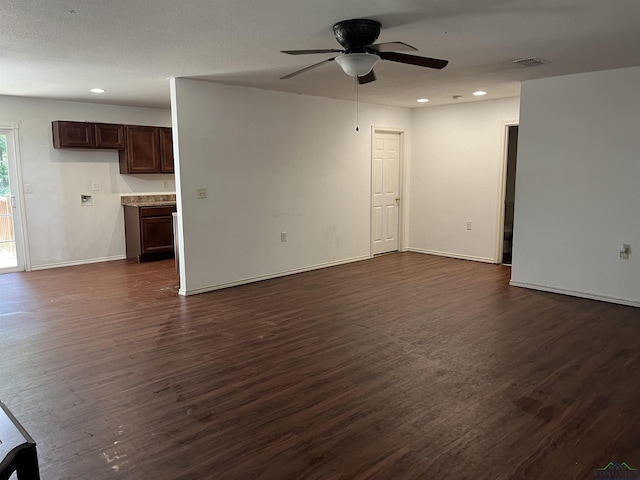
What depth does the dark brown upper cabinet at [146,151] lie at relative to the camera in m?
7.18

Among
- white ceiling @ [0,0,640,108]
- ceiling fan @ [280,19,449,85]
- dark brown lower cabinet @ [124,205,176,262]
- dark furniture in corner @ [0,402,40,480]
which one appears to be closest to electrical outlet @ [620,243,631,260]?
white ceiling @ [0,0,640,108]

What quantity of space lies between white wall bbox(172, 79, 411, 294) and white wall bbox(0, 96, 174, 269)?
2686 mm

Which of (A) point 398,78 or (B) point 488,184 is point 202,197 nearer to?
(A) point 398,78

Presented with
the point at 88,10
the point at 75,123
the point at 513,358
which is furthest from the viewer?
the point at 75,123

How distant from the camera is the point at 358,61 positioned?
3.15m

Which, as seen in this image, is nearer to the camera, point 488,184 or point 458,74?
point 458,74

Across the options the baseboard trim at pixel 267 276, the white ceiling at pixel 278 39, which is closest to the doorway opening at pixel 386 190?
the baseboard trim at pixel 267 276

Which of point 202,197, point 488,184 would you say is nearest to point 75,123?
point 202,197

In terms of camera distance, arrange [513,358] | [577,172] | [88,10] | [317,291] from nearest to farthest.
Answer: [88,10] → [513,358] → [577,172] → [317,291]

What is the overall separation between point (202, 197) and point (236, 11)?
2.73m

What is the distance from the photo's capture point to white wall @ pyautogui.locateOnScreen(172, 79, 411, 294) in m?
5.19

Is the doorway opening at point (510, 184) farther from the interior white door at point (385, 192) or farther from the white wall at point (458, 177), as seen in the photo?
the interior white door at point (385, 192)

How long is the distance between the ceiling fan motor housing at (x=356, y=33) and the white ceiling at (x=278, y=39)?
0.07 m

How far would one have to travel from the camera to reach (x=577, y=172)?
16.4 ft
